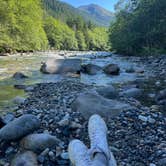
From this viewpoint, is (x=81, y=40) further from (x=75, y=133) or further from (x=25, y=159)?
(x=25, y=159)

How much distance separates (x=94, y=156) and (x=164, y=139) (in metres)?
2.77

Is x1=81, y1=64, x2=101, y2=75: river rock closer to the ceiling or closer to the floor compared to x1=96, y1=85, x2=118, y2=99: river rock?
closer to the floor

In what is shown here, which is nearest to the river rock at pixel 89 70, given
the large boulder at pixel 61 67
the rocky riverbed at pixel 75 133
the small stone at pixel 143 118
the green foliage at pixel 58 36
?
the large boulder at pixel 61 67

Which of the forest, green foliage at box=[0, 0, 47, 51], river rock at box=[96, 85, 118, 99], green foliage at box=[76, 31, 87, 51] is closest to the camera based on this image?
river rock at box=[96, 85, 118, 99]

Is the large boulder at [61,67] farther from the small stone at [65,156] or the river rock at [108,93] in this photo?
the small stone at [65,156]

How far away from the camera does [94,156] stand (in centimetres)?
449

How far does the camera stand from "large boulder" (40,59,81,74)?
20973 mm

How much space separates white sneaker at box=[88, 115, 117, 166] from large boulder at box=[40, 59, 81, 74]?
1528cm

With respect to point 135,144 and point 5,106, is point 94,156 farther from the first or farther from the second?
point 5,106

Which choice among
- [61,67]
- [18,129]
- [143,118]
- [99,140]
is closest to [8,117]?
[18,129]

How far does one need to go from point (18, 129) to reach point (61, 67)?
1480 cm

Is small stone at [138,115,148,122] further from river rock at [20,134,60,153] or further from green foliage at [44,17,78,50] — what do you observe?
green foliage at [44,17,78,50]

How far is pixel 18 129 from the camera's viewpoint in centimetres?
673

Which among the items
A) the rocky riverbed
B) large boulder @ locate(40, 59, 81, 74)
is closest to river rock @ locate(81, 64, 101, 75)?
large boulder @ locate(40, 59, 81, 74)
